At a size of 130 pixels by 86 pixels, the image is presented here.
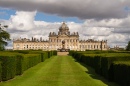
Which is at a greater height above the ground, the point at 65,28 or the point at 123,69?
the point at 65,28

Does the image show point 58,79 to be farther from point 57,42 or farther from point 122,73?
point 57,42

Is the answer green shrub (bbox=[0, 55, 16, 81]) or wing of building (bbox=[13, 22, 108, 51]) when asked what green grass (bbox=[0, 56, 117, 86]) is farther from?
wing of building (bbox=[13, 22, 108, 51])

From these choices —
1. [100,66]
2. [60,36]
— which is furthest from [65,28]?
[100,66]

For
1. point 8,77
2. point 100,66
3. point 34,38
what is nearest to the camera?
point 8,77

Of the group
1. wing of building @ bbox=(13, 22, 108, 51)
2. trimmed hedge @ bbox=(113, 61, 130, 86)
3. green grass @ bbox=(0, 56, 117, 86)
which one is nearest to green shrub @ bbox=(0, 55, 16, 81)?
green grass @ bbox=(0, 56, 117, 86)

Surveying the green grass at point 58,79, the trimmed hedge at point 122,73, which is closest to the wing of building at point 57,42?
the green grass at point 58,79

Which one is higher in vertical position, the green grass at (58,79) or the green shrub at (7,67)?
the green shrub at (7,67)

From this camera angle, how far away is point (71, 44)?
15912cm

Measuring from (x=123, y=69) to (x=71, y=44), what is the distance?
145 metres

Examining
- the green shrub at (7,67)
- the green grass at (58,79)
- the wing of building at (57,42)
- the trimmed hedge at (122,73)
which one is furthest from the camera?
the wing of building at (57,42)

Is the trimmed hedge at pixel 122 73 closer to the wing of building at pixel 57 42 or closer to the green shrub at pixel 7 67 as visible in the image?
the green shrub at pixel 7 67

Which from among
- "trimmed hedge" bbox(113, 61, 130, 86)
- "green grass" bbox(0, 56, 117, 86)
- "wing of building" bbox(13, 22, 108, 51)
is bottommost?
"green grass" bbox(0, 56, 117, 86)

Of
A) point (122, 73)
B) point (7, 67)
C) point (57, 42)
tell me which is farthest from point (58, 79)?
point (57, 42)

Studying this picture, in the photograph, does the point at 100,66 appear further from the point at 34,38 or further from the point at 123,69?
the point at 34,38
